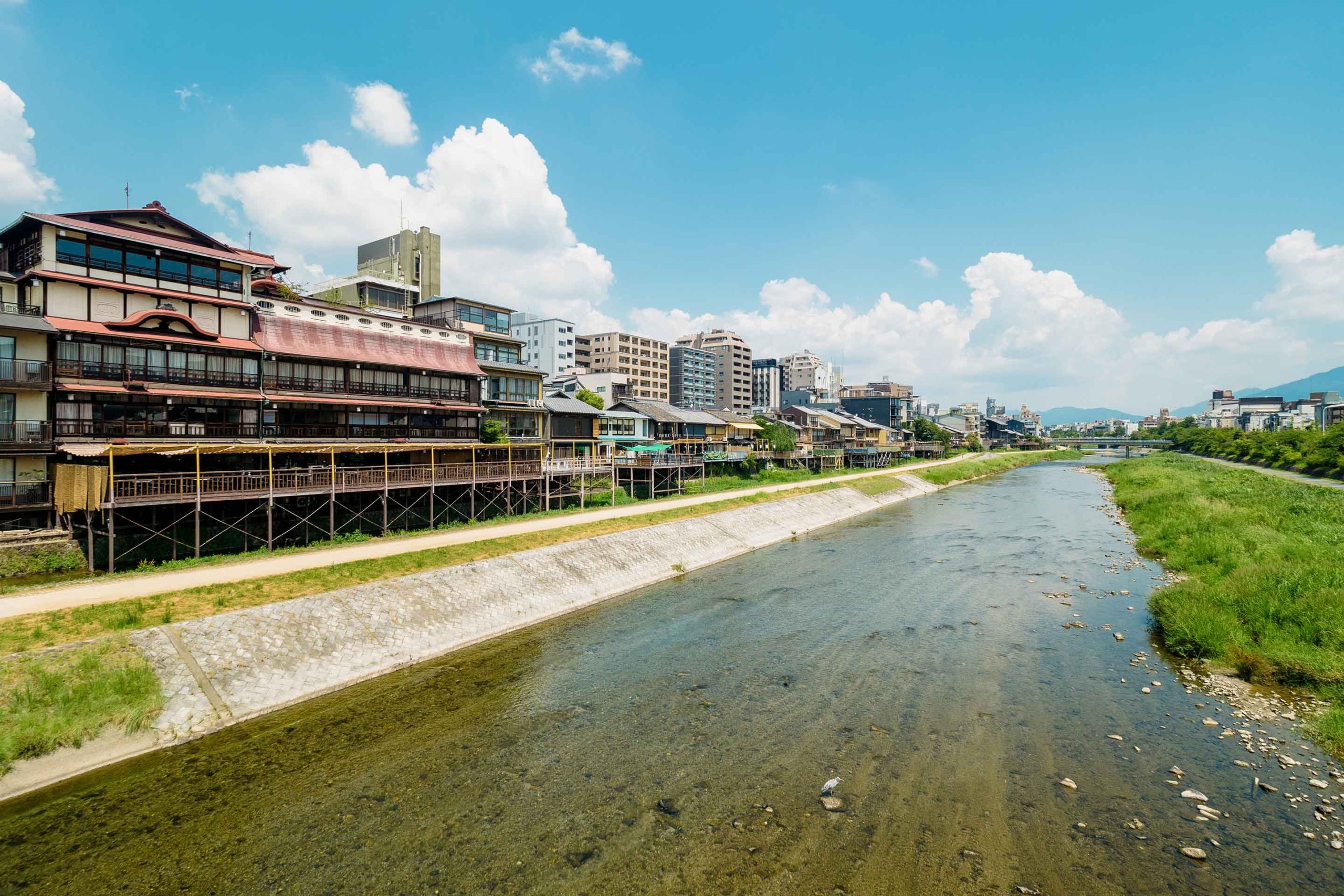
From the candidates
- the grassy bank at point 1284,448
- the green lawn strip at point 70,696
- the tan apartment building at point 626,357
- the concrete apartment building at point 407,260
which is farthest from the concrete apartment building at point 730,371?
the green lawn strip at point 70,696

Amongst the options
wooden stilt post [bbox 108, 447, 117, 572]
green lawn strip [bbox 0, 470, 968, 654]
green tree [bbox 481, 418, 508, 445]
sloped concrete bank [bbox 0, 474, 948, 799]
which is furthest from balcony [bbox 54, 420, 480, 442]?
sloped concrete bank [bbox 0, 474, 948, 799]

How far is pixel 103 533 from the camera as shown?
26375mm

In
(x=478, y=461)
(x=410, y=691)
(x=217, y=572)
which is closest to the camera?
(x=410, y=691)

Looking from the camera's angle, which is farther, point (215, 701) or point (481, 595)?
point (481, 595)

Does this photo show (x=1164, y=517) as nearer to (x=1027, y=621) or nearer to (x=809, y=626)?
(x=1027, y=621)

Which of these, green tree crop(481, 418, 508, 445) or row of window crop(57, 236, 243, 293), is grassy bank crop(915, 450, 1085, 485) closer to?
green tree crop(481, 418, 508, 445)

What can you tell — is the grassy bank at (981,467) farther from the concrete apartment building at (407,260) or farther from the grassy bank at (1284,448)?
the concrete apartment building at (407,260)

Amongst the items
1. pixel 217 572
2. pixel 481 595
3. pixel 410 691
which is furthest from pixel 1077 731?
pixel 217 572

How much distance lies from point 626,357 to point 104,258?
106 metres

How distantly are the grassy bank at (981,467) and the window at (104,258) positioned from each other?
91.0m

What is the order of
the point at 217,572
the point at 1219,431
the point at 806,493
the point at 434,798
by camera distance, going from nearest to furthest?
the point at 434,798, the point at 217,572, the point at 806,493, the point at 1219,431

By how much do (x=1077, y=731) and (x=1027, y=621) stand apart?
1072cm

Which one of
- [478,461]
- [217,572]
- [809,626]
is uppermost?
[478,461]

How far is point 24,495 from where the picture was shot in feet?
89.5
